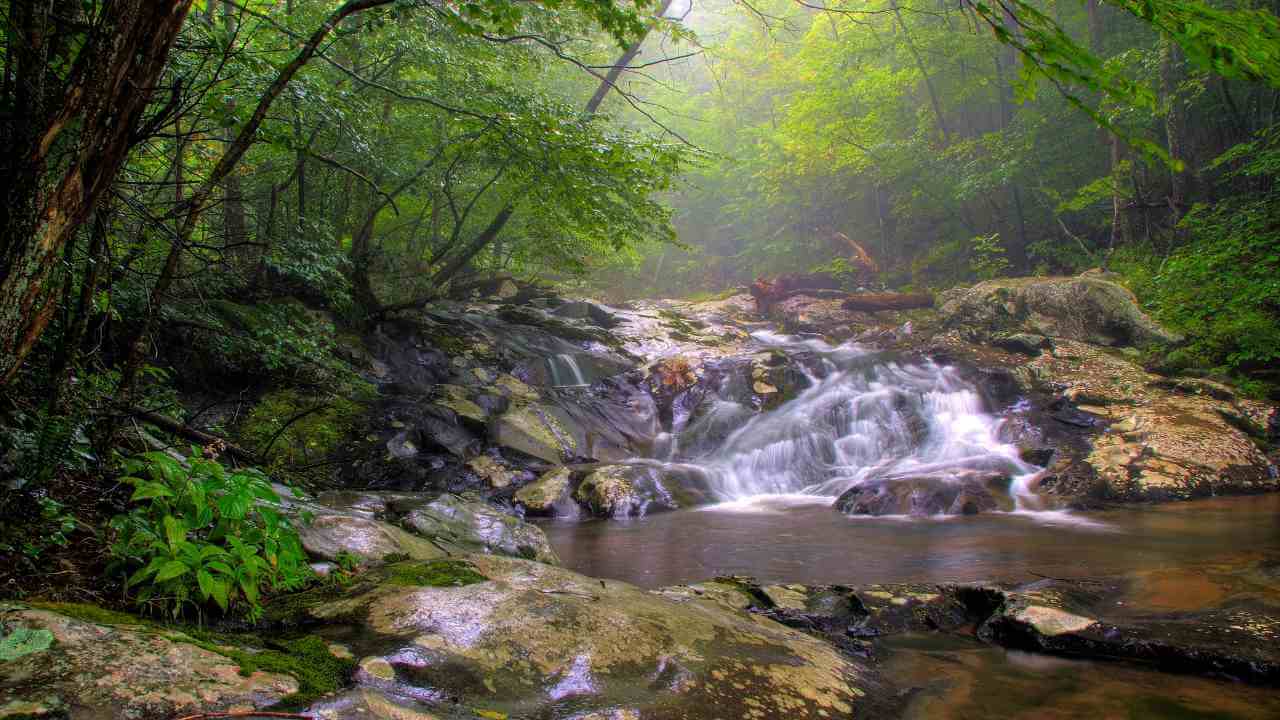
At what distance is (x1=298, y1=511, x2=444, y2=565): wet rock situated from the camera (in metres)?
3.20

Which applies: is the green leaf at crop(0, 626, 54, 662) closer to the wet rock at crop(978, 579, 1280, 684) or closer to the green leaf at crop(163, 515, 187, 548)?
the green leaf at crop(163, 515, 187, 548)

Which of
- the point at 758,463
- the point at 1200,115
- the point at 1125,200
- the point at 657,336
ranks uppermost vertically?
the point at 1200,115

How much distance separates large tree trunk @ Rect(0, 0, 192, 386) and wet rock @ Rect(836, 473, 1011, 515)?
319 inches

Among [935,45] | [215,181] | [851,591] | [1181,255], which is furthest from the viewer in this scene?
[935,45]

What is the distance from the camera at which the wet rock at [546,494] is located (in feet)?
27.8

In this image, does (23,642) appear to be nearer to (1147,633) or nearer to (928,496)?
(1147,633)

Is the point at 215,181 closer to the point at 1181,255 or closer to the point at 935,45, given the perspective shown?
the point at 1181,255

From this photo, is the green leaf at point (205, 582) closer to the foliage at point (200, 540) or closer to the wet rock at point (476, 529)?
the foliage at point (200, 540)

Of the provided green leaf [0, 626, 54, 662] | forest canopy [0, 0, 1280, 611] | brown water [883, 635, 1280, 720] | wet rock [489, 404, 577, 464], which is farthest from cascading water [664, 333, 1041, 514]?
green leaf [0, 626, 54, 662]

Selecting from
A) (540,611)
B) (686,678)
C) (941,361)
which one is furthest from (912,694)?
(941,361)

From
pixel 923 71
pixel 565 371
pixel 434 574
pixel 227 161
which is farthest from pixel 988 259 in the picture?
pixel 227 161

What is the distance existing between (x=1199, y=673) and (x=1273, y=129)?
12.5 m

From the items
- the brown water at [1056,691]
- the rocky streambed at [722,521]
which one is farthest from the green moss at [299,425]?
the brown water at [1056,691]

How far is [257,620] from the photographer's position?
231cm
